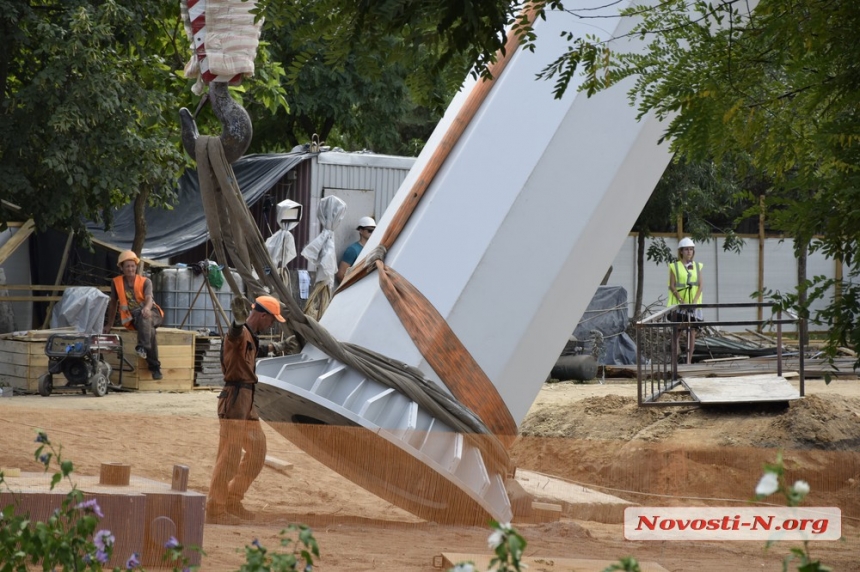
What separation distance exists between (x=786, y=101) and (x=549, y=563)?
8.44ft

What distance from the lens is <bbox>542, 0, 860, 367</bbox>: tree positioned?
461 centimetres

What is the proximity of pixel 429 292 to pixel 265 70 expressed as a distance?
6.97 meters

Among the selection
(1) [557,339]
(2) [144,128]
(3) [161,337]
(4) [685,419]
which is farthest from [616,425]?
(2) [144,128]

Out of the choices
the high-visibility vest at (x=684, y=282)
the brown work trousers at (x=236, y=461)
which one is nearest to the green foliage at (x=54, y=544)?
the brown work trousers at (x=236, y=461)

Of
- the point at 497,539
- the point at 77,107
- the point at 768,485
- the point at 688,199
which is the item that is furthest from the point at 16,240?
the point at 768,485

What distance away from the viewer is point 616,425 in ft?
38.7

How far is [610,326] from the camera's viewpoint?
18.0m

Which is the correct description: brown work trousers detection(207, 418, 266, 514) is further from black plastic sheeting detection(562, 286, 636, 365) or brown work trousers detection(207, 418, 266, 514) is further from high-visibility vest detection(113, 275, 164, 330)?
black plastic sheeting detection(562, 286, 636, 365)

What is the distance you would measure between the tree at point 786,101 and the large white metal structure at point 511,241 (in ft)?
6.75

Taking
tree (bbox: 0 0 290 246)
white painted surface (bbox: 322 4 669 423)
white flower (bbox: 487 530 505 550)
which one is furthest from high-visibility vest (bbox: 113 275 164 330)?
white flower (bbox: 487 530 505 550)

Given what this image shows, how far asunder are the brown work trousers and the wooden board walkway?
5846mm

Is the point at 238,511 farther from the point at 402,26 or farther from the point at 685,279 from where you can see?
the point at 685,279

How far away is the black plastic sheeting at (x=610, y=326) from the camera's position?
17.6 m

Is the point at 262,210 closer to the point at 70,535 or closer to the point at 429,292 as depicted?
the point at 429,292
